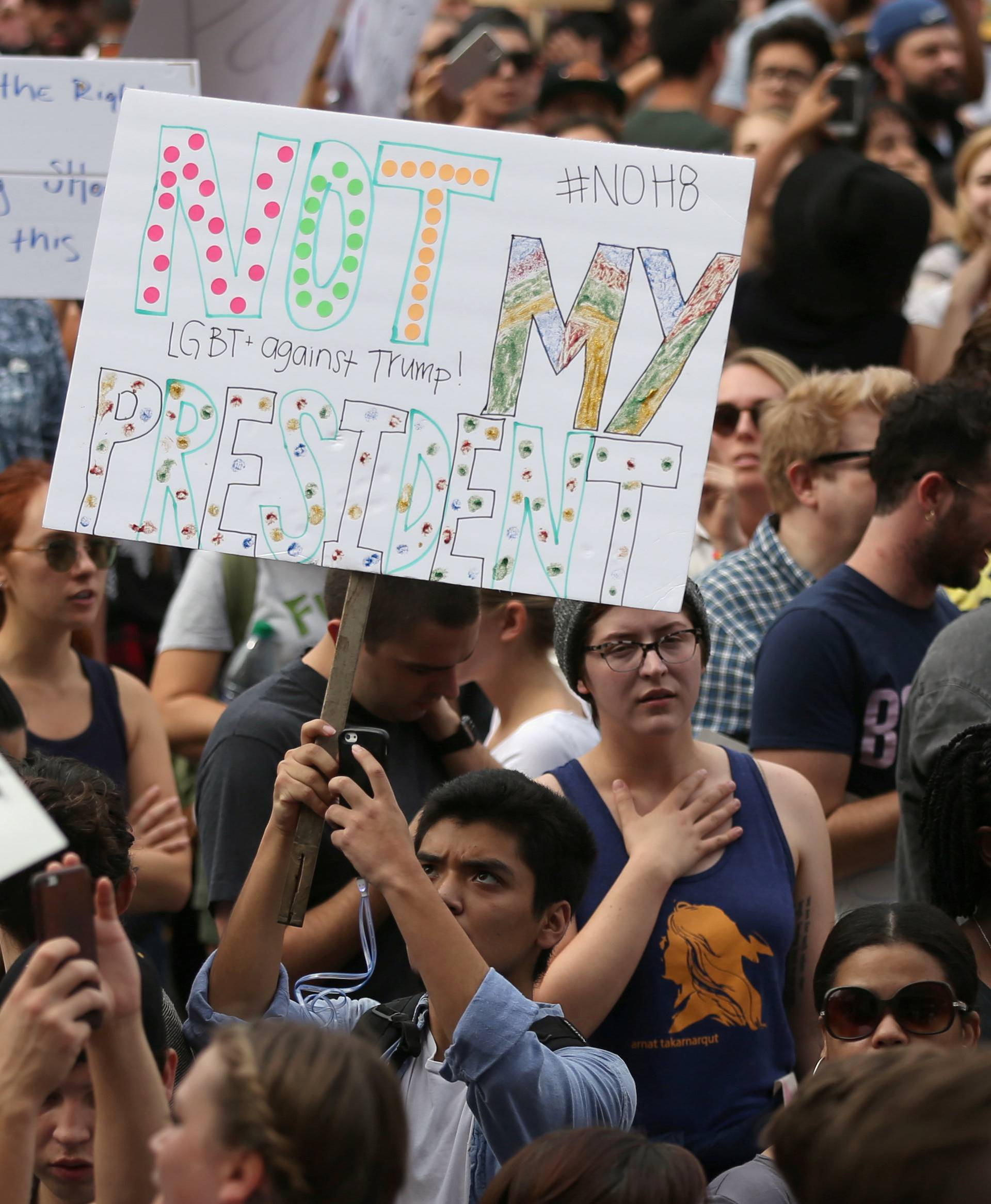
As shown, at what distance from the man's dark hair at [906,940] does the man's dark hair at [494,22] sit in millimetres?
6347

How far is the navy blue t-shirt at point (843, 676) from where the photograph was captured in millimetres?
3830

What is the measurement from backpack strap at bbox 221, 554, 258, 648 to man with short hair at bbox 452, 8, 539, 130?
292cm

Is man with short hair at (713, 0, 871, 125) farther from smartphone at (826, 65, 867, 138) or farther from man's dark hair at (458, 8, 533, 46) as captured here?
smartphone at (826, 65, 867, 138)

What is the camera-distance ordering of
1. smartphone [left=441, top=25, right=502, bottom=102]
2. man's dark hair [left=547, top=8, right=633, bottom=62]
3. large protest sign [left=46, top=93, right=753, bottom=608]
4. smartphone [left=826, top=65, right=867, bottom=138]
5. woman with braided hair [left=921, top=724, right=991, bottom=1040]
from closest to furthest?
1. large protest sign [left=46, top=93, right=753, bottom=608]
2. woman with braided hair [left=921, top=724, right=991, bottom=1040]
3. smartphone [left=826, top=65, right=867, bottom=138]
4. smartphone [left=441, top=25, right=502, bottom=102]
5. man's dark hair [left=547, top=8, right=633, bottom=62]

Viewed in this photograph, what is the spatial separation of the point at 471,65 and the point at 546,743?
155 inches

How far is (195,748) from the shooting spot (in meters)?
4.86

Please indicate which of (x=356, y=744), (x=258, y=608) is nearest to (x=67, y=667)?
(x=258, y=608)

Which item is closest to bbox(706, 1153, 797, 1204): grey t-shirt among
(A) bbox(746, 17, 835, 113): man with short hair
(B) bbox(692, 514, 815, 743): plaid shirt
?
(B) bbox(692, 514, 815, 743): plaid shirt

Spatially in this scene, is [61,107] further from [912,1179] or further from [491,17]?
[491,17]

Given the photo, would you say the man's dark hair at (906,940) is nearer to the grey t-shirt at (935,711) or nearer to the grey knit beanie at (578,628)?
the grey t-shirt at (935,711)

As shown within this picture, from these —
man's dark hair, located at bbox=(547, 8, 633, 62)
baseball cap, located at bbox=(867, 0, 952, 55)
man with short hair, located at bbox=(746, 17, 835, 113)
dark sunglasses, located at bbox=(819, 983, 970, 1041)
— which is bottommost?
dark sunglasses, located at bbox=(819, 983, 970, 1041)

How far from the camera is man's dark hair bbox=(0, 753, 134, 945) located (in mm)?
2791

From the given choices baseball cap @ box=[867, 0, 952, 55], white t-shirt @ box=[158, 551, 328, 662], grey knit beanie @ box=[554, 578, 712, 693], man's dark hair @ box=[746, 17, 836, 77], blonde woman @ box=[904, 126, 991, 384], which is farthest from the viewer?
baseball cap @ box=[867, 0, 952, 55]

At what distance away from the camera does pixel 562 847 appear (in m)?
3.05
